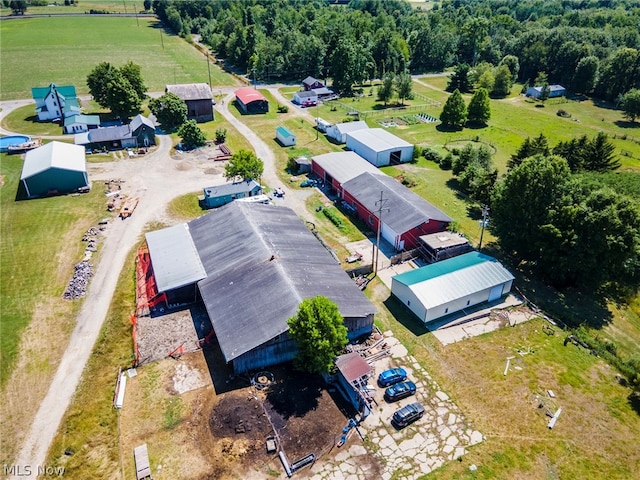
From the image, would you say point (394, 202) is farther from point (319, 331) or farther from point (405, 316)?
point (319, 331)

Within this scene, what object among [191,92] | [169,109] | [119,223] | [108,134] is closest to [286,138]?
[169,109]

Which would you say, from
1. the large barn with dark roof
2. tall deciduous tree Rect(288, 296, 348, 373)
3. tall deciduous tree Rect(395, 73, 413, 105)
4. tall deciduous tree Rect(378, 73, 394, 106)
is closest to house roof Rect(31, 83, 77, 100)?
the large barn with dark roof

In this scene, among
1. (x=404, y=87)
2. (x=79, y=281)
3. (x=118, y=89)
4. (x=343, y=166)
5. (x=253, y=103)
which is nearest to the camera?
(x=79, y=281)

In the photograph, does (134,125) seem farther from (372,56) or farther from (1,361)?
(372,56)

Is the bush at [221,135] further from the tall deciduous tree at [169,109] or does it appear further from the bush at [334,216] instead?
the bush at [334,216]

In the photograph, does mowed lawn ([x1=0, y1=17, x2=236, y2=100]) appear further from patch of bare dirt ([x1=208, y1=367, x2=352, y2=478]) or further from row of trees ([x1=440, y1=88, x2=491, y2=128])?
patch of bare dirt ([x1=208, y1=367, x2=352, y2=478])

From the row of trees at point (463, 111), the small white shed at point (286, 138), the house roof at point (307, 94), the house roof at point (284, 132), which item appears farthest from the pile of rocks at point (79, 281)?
the row of trees at point (463, 111)
